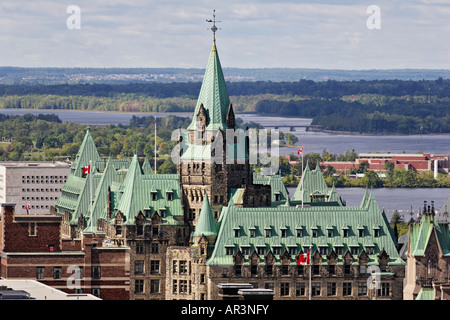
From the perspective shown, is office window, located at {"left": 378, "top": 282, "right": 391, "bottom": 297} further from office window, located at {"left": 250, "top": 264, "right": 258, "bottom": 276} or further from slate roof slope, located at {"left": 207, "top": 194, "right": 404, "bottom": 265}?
office window, located at {"left": 250, "top": 264, "right": 258, "bottom": 276}

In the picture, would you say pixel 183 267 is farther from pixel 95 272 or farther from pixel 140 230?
pixel 95 272

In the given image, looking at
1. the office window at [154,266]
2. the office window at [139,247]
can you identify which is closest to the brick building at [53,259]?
the office window at [139,247]

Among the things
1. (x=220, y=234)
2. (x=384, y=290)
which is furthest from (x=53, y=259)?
(x=384, y=290)

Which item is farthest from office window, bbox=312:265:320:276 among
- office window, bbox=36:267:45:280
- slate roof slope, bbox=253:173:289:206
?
office window, bbox=36:267:45:280

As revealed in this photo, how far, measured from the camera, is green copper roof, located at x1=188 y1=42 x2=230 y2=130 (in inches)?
5935

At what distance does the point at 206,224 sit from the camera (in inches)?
5605

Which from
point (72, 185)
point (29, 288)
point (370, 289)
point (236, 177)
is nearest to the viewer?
point (29, 288)

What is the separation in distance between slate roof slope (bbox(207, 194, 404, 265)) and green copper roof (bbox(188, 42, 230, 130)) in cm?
963

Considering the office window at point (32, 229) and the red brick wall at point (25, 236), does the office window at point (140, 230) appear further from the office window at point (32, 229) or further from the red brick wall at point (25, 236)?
the office window at point (32, 229)
